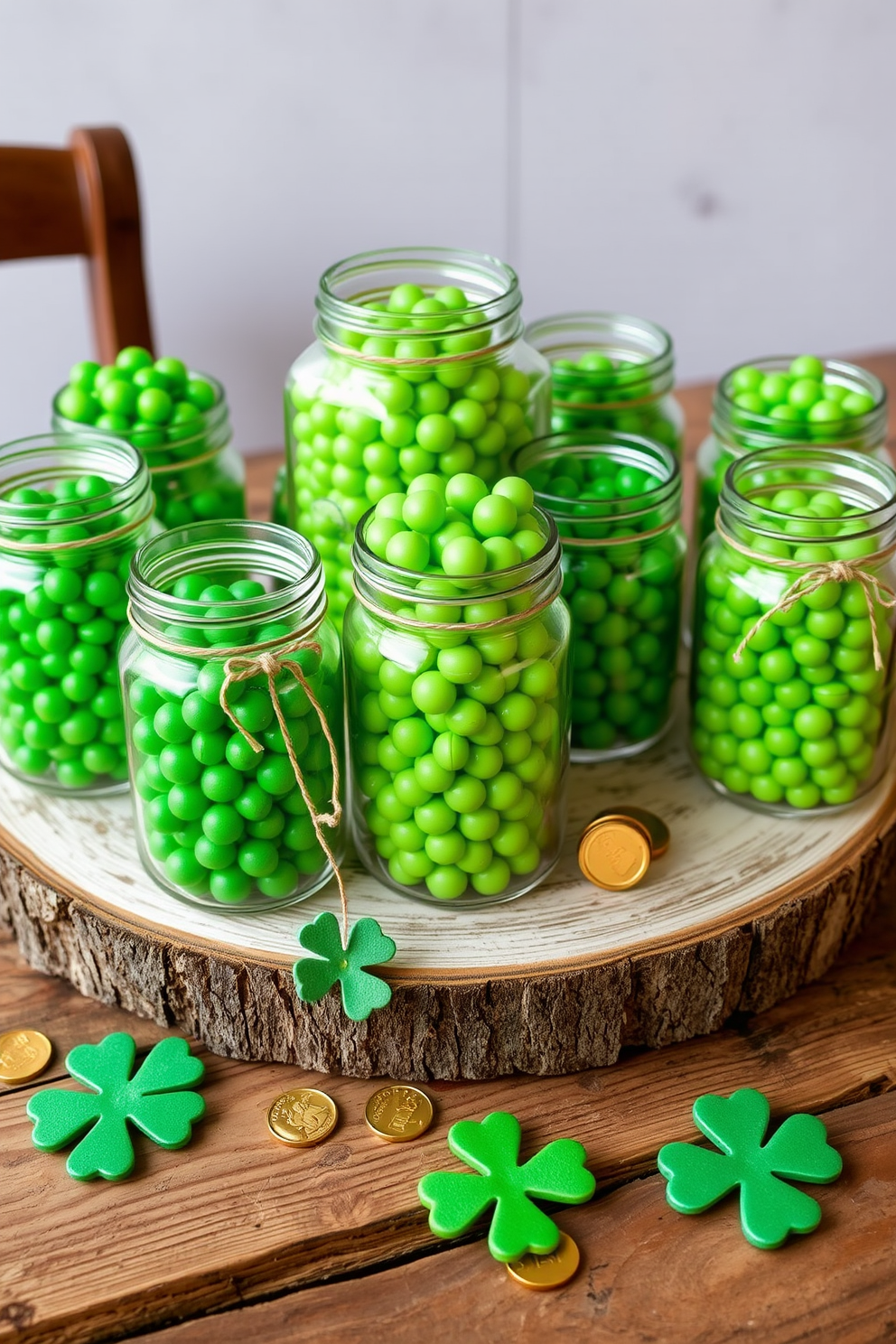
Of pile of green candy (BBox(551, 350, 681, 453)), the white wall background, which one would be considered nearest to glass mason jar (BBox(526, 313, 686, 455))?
pile of green candy (BBox(551, 350, 681, 453))

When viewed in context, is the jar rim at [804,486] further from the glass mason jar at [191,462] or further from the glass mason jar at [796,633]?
the glass mason jar at [191,462]

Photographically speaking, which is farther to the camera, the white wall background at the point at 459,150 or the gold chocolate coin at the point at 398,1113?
the white wall background at the point at 459,150

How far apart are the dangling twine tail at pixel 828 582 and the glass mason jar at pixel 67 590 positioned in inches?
17.6

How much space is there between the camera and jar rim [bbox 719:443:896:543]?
2.98ft

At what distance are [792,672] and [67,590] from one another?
20.1 inches

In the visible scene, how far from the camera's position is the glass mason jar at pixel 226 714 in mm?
823

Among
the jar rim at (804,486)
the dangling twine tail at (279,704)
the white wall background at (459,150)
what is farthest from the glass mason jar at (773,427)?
the white wall background at (459,150)

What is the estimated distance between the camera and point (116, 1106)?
2.84 feet

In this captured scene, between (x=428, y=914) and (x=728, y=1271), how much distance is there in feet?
0.96

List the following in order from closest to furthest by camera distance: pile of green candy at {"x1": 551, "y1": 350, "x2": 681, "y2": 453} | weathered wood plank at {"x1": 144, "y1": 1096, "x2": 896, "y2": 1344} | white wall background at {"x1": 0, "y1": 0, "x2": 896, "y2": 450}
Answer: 1. weathered wood plank at {"x1": 144, "y1": 1096, "x2": 896, "y2": 1344}
2. pile of green candy at {"x1": 551, "y1": 350, "x2": 681, "y2": 453}
3. white wall background at {"x1": 0, "y1": 0, "x2": 896, "y2": 450}

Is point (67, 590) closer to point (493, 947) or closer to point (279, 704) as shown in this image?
point (279, 704)

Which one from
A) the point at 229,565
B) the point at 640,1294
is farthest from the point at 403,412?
the point at 640,1294

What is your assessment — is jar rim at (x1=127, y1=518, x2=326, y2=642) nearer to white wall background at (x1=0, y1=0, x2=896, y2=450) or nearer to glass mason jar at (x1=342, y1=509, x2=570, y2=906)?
glass mason jar at (x1=342, y1=509, x2=570, y2=906)

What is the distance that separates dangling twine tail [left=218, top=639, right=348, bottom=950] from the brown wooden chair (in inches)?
30.4
